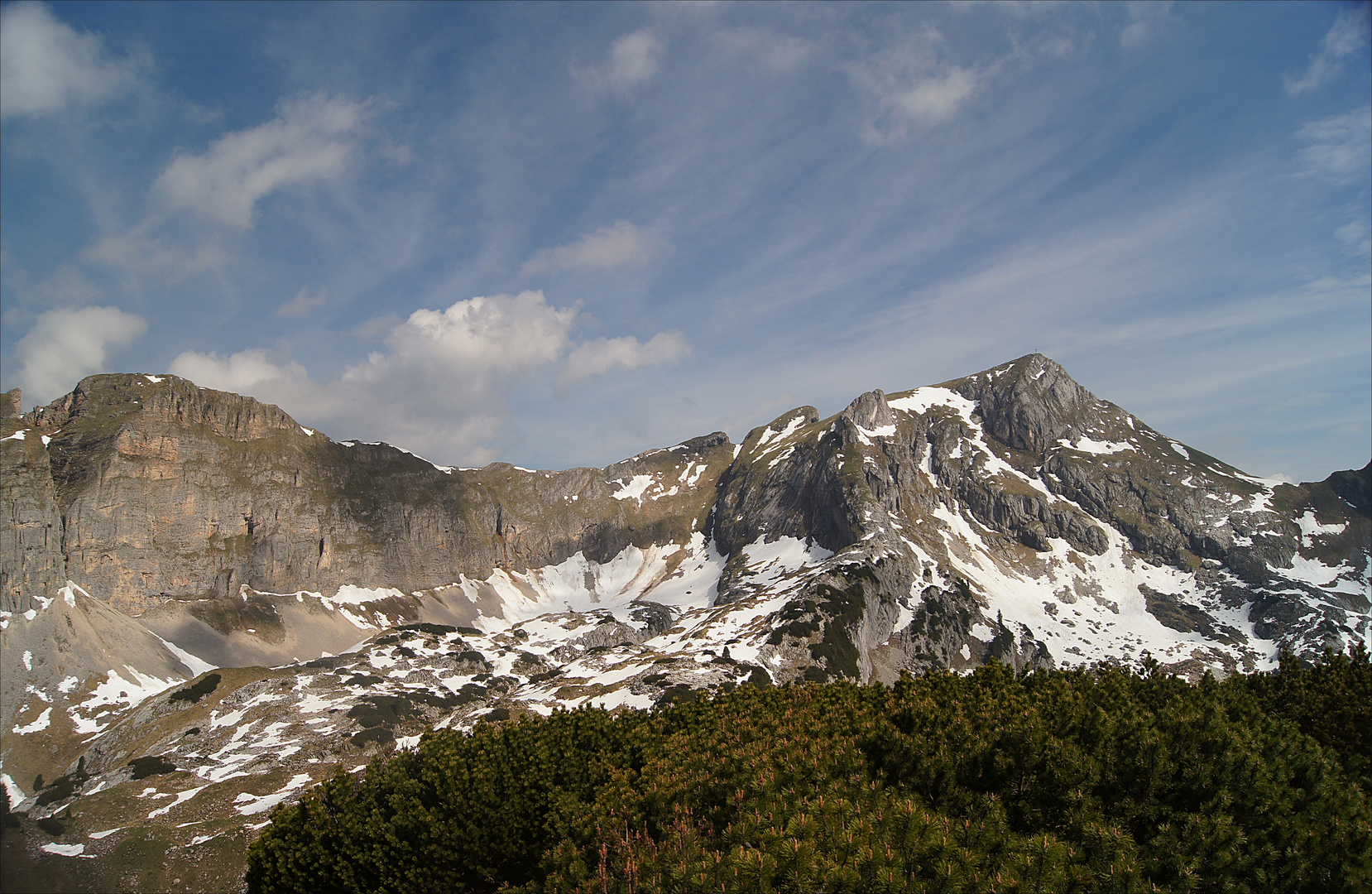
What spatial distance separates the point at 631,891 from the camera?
18422 mm

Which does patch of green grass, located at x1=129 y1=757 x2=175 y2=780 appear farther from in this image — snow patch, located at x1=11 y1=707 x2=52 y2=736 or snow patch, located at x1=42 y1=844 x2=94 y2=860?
snow patch, located at x1=11 y1=707 x2=52 y2=736

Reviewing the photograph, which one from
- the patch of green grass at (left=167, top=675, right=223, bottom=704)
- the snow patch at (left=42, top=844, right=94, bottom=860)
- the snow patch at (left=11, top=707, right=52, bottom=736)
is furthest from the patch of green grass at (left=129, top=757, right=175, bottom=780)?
the snow patch at (left=11, top=707, right=52, bottom=736)

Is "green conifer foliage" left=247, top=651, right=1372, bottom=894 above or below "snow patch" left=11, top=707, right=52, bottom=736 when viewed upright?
above

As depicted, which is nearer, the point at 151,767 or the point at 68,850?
the point at 68,850

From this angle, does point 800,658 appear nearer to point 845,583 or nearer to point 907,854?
point 845,583

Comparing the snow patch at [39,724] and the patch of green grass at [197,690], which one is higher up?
the patch of green grass at [197,690]

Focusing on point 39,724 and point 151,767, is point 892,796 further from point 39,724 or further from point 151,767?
point 39,724

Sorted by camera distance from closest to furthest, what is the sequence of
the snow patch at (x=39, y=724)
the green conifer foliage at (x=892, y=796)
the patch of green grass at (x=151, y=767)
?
the green conifer foliage at (x=892, y=796) → the patch of green grass at (x=151, y=767) → the snow patch at (x=39, y=724)

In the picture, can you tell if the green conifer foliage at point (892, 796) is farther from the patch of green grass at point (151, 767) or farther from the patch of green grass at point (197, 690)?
the patch of green grass at point (197, 690)

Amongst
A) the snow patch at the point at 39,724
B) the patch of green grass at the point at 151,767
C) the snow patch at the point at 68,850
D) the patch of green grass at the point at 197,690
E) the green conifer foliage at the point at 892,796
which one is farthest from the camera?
the snow patch at the point at 39,724

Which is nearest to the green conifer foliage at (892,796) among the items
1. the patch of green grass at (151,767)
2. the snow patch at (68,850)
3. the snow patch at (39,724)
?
the snow patch at (68,850)

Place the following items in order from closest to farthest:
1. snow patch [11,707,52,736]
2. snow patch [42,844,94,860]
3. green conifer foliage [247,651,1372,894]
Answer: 1. green conifer foliage [247,651,1372,894]
2. snow patch [42,844,94,860]
3. snow patch [11,707,52,736]

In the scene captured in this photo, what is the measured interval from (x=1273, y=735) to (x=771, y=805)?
19.5m

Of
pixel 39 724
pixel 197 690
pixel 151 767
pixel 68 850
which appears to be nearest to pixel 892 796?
pixel 68 850
